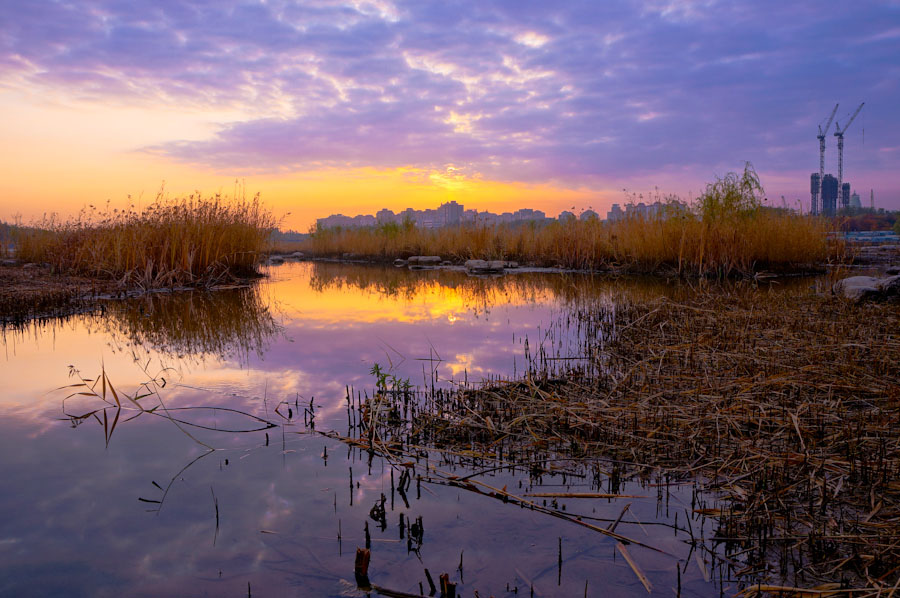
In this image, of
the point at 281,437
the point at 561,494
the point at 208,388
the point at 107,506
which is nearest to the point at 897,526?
the point at 561,494

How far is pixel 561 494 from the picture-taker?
2.29 m

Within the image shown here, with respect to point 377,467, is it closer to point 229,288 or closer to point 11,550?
point 11,550

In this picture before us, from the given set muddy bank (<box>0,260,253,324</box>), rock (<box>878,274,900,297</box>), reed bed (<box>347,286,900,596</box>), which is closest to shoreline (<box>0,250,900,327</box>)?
muddy bank (<box>0,260,253,324</box>)

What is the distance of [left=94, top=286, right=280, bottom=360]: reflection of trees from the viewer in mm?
5406

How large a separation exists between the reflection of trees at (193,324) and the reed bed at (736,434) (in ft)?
8.70

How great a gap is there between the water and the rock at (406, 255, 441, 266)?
15471 mm

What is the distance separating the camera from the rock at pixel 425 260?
66.5ft

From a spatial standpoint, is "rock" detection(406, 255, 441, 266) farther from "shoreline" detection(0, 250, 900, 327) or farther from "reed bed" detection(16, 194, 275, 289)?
"reed bed" detection(16, 194, 275, 289)

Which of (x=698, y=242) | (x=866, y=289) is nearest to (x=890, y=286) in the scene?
(x=866, y=289)

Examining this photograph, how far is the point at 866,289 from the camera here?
724 centimetres

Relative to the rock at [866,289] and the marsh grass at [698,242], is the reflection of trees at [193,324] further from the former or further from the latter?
the marsh grass at [698,242]

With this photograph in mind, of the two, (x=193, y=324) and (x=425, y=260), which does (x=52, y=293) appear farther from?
(x=425, y=260)

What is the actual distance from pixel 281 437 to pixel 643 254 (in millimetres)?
12533

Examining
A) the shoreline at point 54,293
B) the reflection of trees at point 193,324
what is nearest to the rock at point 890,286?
the reflection of trees at point 193,324
